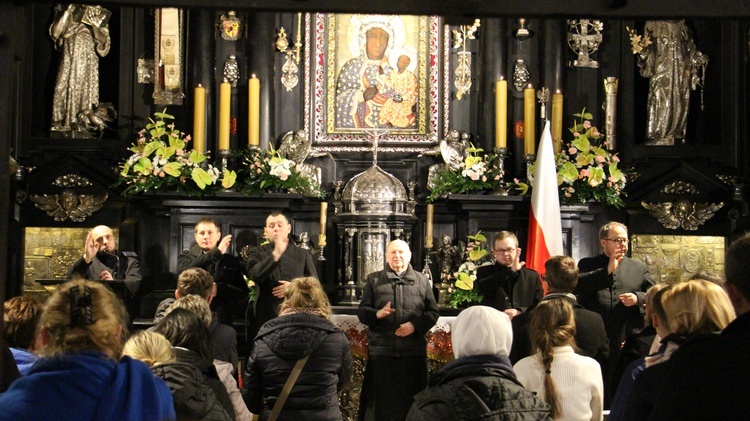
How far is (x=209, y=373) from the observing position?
4.42 metres

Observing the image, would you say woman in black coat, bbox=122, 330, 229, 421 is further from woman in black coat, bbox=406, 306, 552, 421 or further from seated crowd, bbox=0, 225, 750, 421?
woman in black coat, bbox=406, 306, 552, 421

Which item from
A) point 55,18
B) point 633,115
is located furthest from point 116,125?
point 633,115

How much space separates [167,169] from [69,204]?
1298 millimetres

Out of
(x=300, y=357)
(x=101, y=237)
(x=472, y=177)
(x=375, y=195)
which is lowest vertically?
(x=300, y=357)

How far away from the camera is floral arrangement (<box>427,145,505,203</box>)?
32.0 ft

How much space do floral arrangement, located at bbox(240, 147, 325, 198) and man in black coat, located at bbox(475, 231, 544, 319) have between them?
259cm

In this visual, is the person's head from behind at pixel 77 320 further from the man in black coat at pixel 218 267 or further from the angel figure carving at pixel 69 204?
the angel figure carving at pixel 69 204

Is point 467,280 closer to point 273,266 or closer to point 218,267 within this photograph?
point 273,266

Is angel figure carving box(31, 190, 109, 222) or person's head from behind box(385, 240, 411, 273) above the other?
angel figure carving box(31, 190, 109, 222)

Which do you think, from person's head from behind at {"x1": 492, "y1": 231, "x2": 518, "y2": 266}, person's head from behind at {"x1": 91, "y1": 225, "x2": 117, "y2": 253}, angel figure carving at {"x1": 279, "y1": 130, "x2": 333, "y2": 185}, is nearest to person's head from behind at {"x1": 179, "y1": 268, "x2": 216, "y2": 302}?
person's head from behind at {"x1": 492, "y1": 231, "x2": 518, "y2": 266}

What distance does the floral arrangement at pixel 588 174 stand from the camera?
31.5ft

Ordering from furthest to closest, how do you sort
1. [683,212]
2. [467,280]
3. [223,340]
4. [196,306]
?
[683,212], [467,280], [223,340], [196,306]

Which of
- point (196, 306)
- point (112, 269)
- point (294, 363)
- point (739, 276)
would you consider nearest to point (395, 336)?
point (294, 363)

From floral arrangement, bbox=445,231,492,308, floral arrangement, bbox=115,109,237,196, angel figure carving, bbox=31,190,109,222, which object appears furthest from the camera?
angel figure carving, bbox=31,190,109,222
